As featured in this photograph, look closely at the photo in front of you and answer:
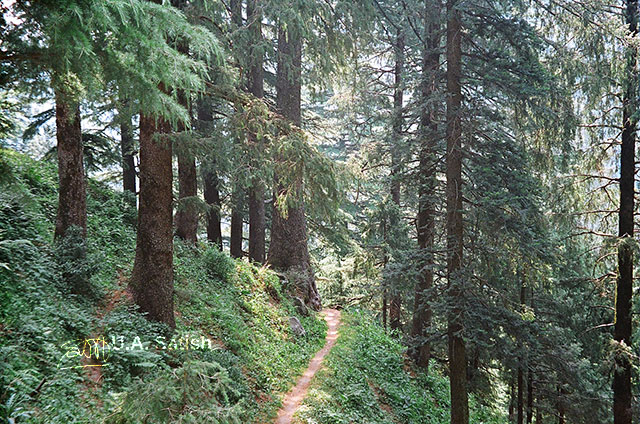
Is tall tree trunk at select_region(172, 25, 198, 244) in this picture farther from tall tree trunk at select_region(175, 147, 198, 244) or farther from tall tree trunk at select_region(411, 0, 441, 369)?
tall tree trunk at select_region(411, 0, 441, 369)

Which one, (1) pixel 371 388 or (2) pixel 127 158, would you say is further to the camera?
(2) pixel 127 158

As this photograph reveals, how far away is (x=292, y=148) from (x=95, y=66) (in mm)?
3874

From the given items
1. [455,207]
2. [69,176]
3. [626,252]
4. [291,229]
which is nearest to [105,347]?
[69,176]

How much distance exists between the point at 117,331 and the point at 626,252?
34.2 ft

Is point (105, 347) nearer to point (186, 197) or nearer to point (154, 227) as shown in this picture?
point (154, 227)

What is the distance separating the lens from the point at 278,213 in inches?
527

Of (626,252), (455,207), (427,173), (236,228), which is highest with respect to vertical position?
(427,173)

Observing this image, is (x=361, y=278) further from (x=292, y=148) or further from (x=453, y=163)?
(x=292, y=148)

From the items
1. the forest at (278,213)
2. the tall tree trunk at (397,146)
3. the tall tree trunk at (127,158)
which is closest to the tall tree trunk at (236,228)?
the forest at (278,213)

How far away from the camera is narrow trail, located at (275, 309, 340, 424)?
731cm

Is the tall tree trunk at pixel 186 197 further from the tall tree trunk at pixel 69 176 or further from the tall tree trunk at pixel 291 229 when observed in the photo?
the tall tree trunk at pixel 291 229

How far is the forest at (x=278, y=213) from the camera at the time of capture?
3.71 meters

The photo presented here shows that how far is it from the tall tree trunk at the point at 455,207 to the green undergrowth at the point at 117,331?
12.1ft

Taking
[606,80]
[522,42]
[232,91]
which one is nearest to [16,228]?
[232,91]
